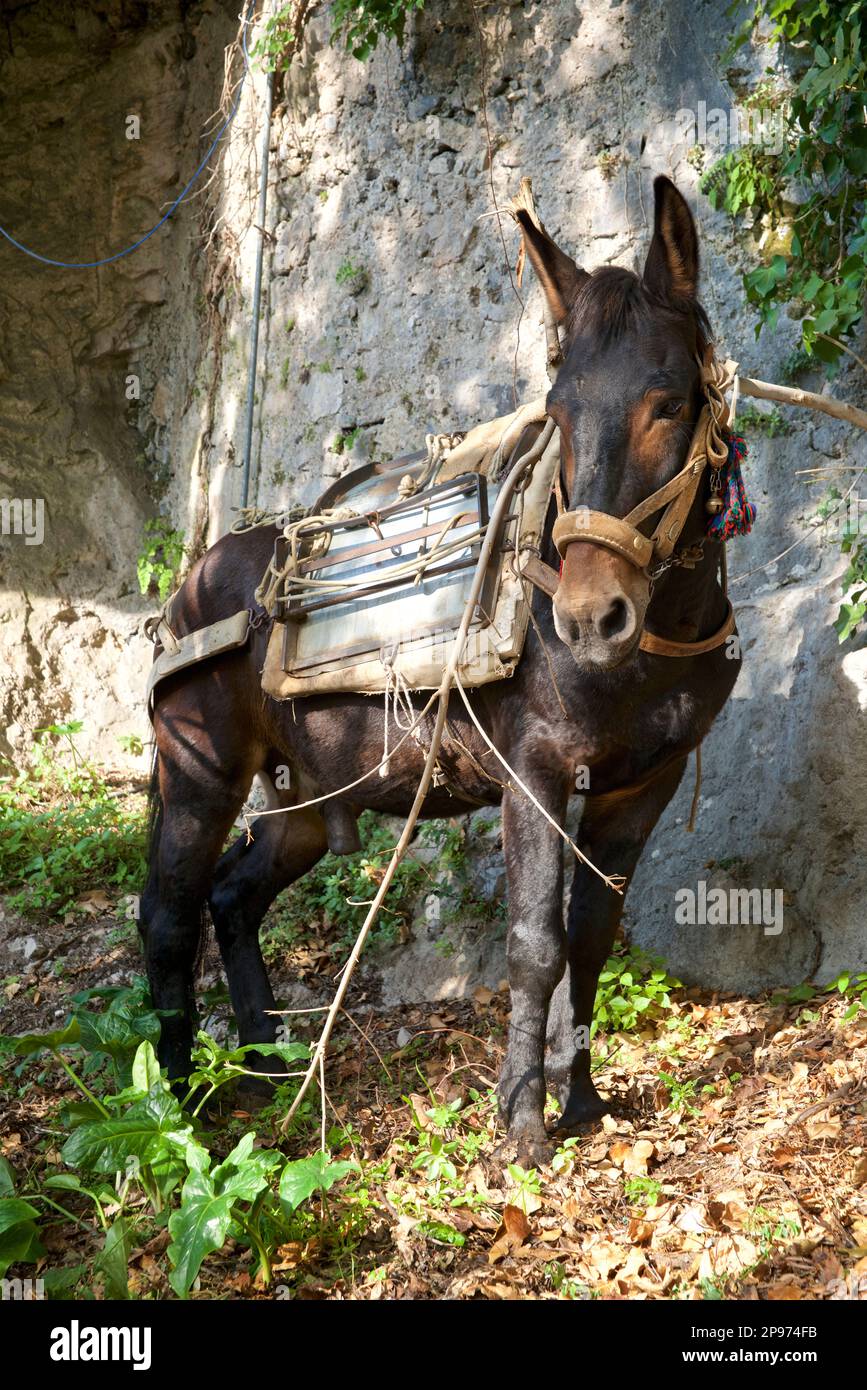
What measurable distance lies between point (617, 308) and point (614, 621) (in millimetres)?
958

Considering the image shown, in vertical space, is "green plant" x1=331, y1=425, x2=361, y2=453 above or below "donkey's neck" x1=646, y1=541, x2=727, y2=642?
above

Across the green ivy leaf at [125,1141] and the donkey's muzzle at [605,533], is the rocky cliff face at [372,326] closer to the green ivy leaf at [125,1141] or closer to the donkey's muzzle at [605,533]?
the donkey's muzzle at [605,533]

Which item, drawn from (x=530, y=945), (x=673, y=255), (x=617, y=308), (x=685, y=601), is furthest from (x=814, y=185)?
(x=530, y=945)

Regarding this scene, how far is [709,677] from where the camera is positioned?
3898mm

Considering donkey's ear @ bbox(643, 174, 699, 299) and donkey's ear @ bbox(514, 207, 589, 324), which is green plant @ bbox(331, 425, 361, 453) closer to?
donkey's ear @ bbox(514, 207, 589, 324)

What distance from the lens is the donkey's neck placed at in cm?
364

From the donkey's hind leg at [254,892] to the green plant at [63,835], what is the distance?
2.07 metres

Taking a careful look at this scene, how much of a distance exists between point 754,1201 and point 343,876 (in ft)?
12.0

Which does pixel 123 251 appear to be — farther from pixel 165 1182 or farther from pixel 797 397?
pixel 165 1182

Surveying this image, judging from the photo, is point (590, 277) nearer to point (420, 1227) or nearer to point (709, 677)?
point (709, 677)

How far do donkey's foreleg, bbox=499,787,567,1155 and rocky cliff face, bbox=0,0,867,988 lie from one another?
173 centimetres

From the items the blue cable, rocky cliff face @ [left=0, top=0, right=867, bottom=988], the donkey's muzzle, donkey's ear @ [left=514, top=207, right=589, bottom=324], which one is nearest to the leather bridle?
the donkey's muzzle

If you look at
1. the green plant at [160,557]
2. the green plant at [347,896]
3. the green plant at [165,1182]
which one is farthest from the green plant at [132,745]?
the green plant at [165,1182]
